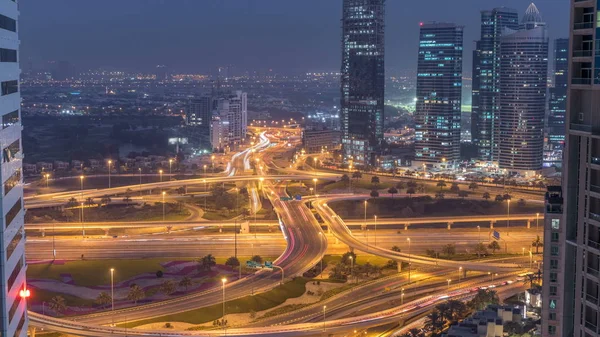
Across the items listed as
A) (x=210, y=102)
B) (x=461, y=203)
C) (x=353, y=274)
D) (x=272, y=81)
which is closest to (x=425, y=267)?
(x=353, y=274)

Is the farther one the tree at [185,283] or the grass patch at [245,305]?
the tree at [185,283]

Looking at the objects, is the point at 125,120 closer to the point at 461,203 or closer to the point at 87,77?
the point at 461,203

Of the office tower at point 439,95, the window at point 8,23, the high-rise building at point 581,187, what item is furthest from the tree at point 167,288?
the office tower at point 439,95

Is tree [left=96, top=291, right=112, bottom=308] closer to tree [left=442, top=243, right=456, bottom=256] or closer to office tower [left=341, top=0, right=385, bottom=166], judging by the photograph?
tree [left=442, top=243, right=456, bottom=256]

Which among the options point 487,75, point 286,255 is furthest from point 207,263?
point 487,75

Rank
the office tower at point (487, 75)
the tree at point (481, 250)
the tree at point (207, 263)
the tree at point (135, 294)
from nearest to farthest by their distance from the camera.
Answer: the tree at point (135, 294) < the tree at point (207, 263) < the tree at point (481, 250) < the office tower at point (487, 75)

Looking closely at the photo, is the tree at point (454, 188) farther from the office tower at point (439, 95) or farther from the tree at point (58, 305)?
the tree at point (58, 305)

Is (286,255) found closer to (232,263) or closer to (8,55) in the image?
(232,263)

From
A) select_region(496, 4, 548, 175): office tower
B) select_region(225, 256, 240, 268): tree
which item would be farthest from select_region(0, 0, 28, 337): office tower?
select_region(496, 4, 548, 175): office tower
